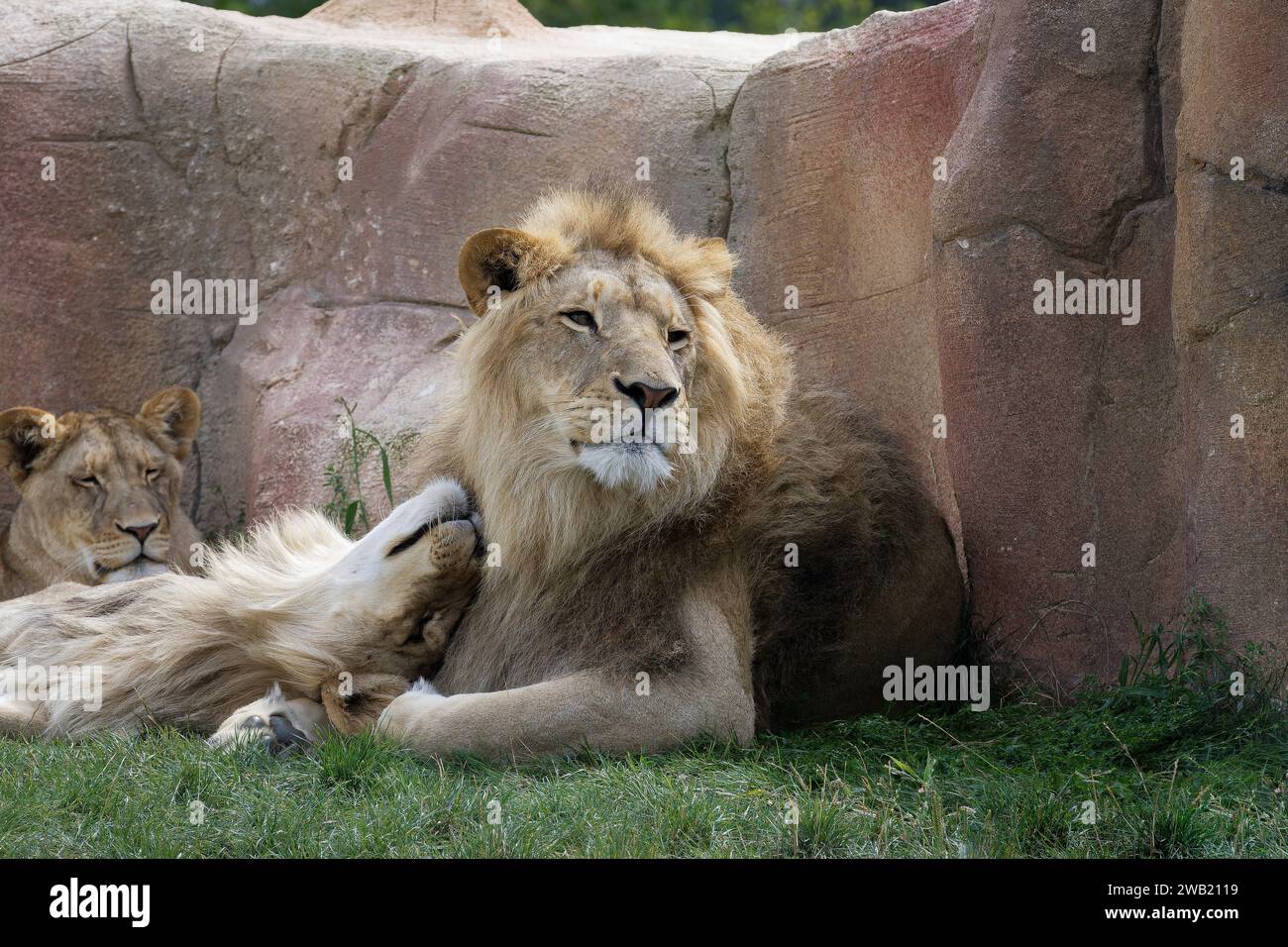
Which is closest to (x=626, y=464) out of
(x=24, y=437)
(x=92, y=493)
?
(x=92, y=493)

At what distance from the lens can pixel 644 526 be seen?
17.8 ft

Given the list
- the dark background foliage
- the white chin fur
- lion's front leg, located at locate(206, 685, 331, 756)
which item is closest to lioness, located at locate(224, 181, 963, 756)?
the white chin fur

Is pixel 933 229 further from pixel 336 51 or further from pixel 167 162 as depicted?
pixel 167 162

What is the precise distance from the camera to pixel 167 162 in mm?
8992

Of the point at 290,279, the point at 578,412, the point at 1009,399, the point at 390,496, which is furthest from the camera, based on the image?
the point at 290,279

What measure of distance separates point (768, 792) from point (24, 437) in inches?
191

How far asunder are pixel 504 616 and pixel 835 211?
9.70ft

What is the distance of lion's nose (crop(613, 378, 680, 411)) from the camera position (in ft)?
16.6

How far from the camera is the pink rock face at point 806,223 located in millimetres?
5426

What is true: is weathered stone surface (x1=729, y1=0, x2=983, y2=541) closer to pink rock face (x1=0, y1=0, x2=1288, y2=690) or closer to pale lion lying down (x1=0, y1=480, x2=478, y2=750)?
pink rock face (x1=0, y1=0, x2=1288, y2=690)

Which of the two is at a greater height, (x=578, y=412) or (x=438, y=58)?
(x=438, y=58)

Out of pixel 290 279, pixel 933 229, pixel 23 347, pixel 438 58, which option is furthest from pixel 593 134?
pixel 23 347

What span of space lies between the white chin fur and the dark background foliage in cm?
2055

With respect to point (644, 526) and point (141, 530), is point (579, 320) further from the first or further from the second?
point (141, 530)
